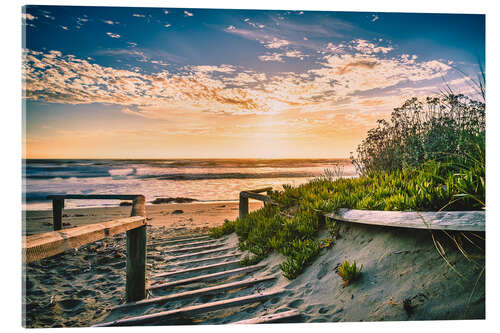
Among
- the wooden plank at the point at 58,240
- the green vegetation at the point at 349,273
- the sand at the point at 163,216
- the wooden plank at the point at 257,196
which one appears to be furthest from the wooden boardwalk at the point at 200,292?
the sand at the point at 163,216

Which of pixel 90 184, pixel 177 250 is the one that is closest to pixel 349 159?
pixel 177 250

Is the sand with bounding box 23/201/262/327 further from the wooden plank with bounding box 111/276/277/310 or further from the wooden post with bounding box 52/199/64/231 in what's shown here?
the wooden post with bounding box 52/199/64/231

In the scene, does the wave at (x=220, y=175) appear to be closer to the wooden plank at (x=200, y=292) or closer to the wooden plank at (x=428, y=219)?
the wooden plank at (x=200, y=292)

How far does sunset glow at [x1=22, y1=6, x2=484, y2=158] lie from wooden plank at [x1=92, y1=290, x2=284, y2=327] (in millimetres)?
2159

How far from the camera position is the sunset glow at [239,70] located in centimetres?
350

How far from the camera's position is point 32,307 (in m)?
2.87

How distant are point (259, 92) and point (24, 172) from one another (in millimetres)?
3366

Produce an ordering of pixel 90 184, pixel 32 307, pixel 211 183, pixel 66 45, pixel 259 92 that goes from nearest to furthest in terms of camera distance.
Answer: pixel 32 307 → pixel 66 45 → pixel 259 92 → pixel 90 184 → pixel 211 183

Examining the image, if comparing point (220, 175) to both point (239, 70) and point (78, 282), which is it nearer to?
point (239, 70)

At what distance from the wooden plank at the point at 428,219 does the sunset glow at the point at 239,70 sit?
2.39 m

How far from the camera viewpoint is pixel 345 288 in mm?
2439

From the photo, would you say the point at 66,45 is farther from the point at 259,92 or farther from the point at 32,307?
the point at 32,307

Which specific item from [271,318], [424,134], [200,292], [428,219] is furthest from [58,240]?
[424,134]

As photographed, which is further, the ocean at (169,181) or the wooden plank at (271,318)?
the ocean at (169,181)
